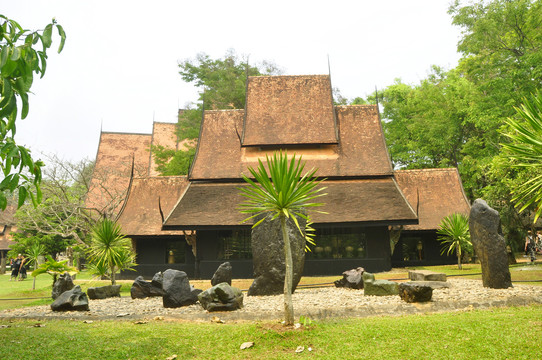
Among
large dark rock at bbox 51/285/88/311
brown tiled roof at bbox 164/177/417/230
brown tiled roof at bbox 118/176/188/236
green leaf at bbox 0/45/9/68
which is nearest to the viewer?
green leaf at bbox 0/45/9/68

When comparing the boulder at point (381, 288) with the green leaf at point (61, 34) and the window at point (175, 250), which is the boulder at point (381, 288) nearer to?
the green leaf at point (61, 34)

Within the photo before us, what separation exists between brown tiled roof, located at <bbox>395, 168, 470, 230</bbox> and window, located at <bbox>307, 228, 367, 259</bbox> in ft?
8.34

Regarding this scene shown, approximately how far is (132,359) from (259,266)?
5.10 metres

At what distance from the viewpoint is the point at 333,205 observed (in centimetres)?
1547

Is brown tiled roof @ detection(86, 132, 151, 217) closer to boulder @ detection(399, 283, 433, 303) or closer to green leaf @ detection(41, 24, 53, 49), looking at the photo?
boulder @ detection(399, 283, 433, 303)

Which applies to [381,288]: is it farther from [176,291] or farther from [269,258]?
[176,291]

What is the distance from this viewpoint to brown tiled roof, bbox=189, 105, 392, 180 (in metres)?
17.2

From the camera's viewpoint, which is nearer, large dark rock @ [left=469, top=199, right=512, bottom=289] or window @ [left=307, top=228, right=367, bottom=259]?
large dark rock @ [left=469, top=199, right=512, bottom=289]

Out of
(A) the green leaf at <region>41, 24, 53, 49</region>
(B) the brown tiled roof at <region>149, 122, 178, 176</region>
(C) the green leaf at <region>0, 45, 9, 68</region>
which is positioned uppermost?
(B) the brown tiled roof at <region>149, 122, 178, 176</region>

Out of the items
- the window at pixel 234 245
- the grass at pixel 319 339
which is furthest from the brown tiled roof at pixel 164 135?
the grass at pixel 319 339

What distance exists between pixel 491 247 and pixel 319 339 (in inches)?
217

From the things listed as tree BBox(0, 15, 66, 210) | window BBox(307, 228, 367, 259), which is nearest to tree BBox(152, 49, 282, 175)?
window BBox(307, 228, 367, 259)

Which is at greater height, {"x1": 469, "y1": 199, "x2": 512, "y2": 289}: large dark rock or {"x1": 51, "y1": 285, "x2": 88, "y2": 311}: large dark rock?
{"x1": 469, "y1": 199, "x2": 512, "y2": 289}: large dark rock

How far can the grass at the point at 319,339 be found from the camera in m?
4.54
